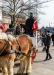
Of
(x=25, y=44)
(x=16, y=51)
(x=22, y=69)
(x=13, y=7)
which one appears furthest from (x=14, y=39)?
(x=13, y=7)

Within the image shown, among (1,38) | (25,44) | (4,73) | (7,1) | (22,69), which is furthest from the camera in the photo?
(7,1)

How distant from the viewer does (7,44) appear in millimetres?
4336

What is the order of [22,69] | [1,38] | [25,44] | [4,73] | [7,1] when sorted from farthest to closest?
[7,1] → [22,69] → [25,44] → [4,73] → [1,38]

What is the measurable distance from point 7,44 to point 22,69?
6.74 feet

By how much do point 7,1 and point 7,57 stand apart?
2451 centimetres

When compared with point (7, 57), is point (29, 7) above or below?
above

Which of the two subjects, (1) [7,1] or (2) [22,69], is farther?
(1) [7,1]

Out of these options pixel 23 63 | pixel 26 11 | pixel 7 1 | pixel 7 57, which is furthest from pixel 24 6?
pixel 7 57

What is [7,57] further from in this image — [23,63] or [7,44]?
[23,63]

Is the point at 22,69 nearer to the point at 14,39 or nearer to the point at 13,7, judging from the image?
the point at 14,39

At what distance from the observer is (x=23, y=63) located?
6.25 metres

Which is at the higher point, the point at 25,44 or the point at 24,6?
the point at 24,6

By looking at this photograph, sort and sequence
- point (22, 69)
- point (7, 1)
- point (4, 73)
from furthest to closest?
point (7, 1) → point (22, 69) → point (4, 73)

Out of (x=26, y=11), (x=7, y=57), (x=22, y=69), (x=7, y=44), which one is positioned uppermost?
(x=26, y=11)
